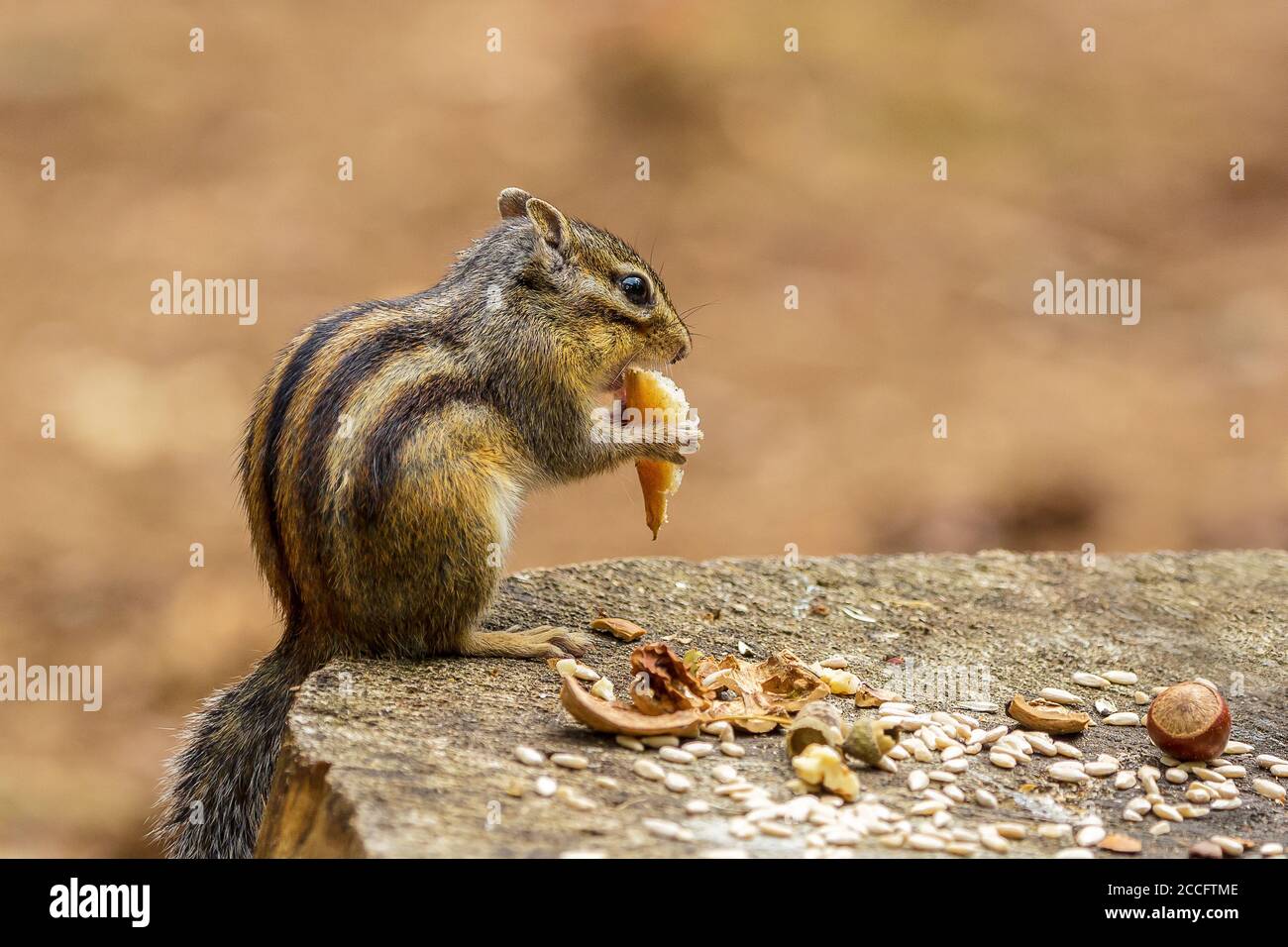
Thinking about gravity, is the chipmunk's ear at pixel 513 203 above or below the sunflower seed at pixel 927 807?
above

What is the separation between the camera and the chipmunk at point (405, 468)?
4.29 metres

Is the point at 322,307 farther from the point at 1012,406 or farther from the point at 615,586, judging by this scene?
the point at 615,586

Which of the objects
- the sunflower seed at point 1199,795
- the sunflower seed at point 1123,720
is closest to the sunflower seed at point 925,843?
the sunflower seed at point 1199,795

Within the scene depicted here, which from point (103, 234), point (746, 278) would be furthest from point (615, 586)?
point (103, 234)

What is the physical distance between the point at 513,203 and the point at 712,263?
7.92m

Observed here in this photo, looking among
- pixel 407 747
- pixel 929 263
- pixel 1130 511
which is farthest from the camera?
pixel 929 263

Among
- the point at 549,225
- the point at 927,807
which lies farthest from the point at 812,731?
the point at 549,225

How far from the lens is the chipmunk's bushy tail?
14.1ft

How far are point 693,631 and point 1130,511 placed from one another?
6.24 meters

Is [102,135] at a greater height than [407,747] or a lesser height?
greater

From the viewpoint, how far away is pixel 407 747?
364cm
